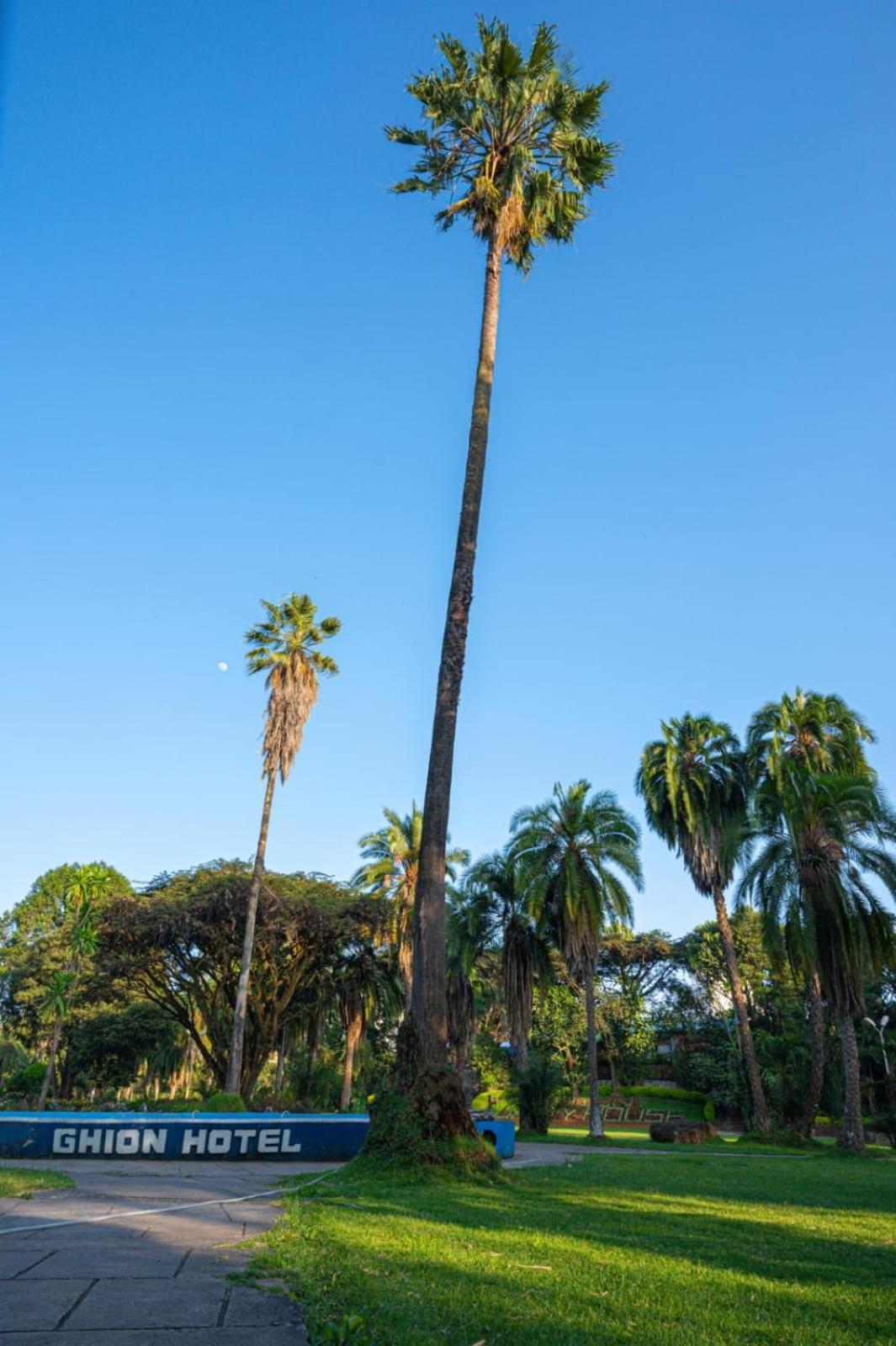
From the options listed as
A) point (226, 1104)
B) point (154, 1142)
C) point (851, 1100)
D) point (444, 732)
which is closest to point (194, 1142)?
point (154, 1142)

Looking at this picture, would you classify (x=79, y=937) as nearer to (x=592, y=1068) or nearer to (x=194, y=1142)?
(x=194, y=1142)

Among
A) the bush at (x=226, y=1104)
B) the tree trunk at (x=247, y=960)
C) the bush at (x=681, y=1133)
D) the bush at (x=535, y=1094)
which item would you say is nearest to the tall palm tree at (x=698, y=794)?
the bush at (x=681, y=1133)

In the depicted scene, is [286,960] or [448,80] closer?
[448,80]

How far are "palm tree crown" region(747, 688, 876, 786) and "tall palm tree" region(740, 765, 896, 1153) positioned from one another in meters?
6.87

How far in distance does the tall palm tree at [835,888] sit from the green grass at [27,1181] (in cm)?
2366

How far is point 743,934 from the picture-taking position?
55094 millimetres

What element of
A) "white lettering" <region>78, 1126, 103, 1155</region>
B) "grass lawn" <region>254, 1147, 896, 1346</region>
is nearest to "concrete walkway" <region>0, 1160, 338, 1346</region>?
"grass lawn" <region>254, 1147, 896, 1346</region>

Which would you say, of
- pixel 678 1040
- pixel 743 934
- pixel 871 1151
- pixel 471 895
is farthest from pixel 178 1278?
pixel 678 1040

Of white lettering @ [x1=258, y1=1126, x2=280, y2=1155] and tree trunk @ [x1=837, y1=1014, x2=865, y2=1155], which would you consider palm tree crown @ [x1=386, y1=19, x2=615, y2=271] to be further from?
tree trunk @ [x1=837, y1=1014, x2=865, y2=1155]

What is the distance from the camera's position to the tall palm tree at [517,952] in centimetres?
3794

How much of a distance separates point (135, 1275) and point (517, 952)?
115 feet

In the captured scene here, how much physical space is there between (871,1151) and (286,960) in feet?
78.4

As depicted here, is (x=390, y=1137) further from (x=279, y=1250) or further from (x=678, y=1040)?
(x=678, y=1040)

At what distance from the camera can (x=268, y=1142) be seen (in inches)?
667
